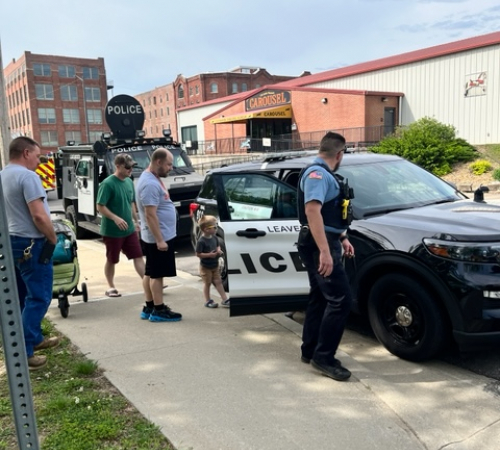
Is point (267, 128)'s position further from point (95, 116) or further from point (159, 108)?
point (95, 116)

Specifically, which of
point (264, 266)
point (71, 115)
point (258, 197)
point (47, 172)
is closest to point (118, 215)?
point (258, 197)

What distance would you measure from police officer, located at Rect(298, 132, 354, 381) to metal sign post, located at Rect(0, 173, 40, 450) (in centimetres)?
213

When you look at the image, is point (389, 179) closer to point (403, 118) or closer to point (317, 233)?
point (317, 233)

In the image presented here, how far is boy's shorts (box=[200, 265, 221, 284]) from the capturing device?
5383 millimetres

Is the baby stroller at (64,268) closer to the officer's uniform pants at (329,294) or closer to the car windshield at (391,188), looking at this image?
the officer's uniform pants at (329,294)

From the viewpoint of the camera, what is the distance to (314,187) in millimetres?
3477

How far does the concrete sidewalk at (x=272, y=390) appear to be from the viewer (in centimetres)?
294

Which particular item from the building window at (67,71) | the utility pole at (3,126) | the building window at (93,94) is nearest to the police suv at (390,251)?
the utility pole at (3,126)

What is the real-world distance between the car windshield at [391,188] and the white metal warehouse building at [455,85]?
22.7m

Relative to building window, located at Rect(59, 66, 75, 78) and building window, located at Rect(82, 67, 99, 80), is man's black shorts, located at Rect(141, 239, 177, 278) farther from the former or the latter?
building window, located at Rect(82, 67, 99, 80)

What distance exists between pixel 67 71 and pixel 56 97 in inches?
210

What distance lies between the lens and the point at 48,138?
8038cm

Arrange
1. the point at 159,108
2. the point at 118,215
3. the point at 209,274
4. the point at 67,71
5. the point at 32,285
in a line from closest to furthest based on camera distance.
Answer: the point at 32,285
the point at 209,274
the point at 118,215
the point at 67,71
the point at 159,108

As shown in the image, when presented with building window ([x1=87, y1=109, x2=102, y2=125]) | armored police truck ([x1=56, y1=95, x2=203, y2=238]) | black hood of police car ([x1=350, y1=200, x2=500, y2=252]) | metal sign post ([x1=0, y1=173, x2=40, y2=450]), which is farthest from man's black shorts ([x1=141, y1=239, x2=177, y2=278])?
building window ([x1=87, y1=109, x2=102, y2=125])
